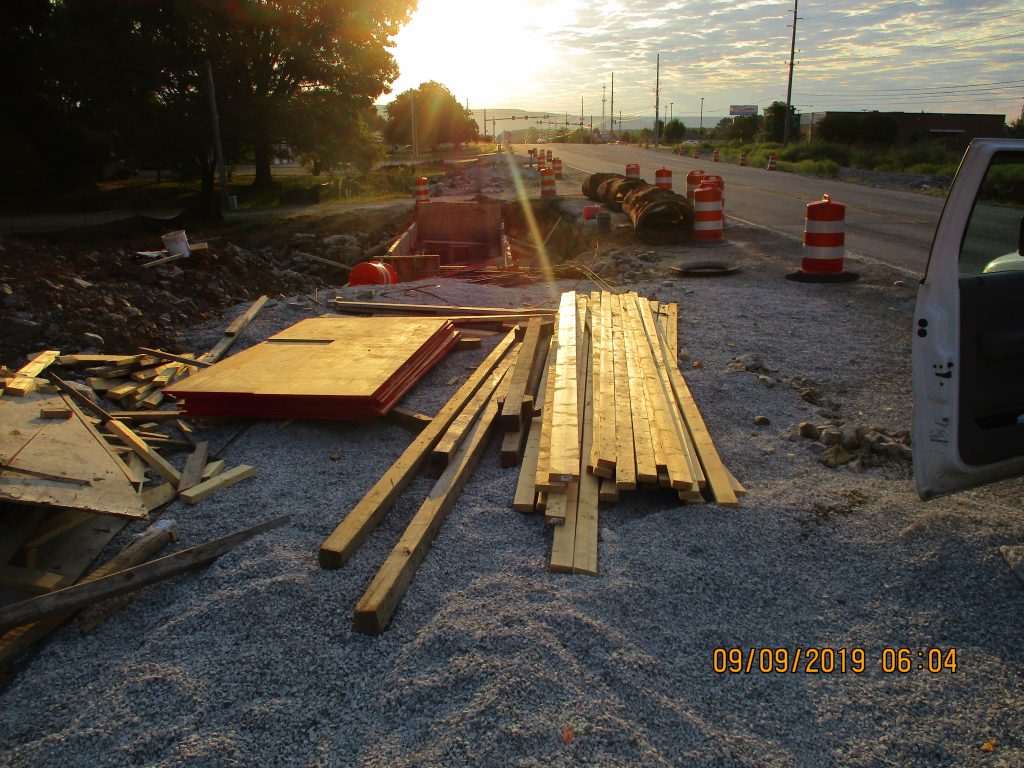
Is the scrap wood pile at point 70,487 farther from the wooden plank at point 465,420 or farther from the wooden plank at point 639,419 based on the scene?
the wooden plank at point 639,419

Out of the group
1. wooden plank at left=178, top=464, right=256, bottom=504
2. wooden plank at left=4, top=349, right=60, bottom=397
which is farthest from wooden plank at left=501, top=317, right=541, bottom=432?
wooden plank at left=4, top=349, right=60, bottom=397

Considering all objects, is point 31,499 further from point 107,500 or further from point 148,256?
point 148,256

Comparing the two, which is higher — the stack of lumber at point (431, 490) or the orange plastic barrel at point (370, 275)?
the orange plastic barrel at point (370, 275)

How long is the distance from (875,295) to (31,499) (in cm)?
886

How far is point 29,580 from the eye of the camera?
368 centimetres

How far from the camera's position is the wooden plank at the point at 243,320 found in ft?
27.3

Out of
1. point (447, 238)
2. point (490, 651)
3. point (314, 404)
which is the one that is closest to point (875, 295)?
point (314, 404)

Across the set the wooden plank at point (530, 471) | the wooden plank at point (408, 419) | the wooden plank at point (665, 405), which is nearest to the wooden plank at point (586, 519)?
the wooden plank at point (530, 471)

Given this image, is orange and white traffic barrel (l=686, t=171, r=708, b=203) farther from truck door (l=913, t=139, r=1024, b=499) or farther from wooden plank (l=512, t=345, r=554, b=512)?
truck door (l=913, t=139, r=1024, b=499)

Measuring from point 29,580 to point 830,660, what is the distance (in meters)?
3.92

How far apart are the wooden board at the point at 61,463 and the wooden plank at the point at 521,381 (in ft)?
8.05

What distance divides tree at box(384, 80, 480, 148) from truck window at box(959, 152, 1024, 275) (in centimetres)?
7828

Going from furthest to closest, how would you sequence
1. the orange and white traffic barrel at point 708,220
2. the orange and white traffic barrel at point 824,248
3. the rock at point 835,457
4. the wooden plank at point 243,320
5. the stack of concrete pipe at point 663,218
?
the stack of concrete pipe at point 663,218
the orange and white traffic barrel at point 708,220
the orange and white traffic barrel at point 824,248
the wooden plank at point 243,320
the rock at point 835,457

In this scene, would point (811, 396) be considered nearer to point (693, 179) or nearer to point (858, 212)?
point (693, 179)
